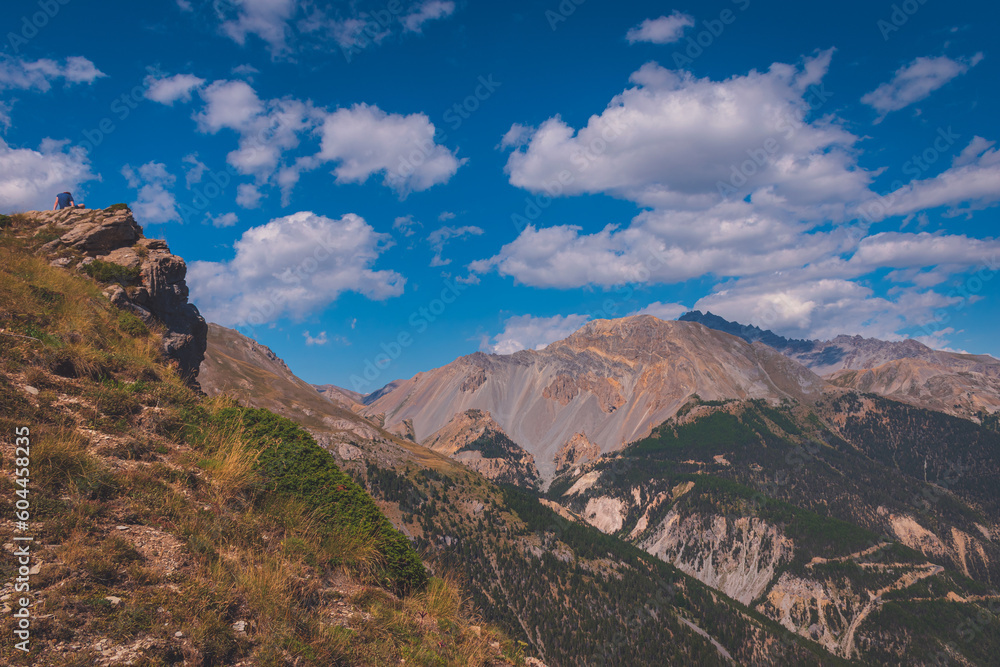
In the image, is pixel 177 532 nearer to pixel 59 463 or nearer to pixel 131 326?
Result: pixel 59 463

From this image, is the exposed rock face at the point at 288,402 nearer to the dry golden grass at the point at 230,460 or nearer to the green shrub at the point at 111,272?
the green shrub at the point at 111,272

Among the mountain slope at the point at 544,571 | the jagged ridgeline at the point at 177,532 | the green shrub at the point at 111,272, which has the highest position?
the green shrub at the point at 111,272

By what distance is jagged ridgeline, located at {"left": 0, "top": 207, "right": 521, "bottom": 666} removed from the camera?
6.99 m

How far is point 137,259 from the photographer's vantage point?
25297 mm

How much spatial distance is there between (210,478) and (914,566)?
275 m

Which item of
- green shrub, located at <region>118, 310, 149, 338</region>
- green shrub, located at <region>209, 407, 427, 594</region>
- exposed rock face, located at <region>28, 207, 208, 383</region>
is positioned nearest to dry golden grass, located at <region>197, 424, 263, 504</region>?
green shrub, located at <region>209, 407, 427, 594</region>

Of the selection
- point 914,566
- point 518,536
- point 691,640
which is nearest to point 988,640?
point 914,566

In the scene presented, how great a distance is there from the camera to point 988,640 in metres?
168

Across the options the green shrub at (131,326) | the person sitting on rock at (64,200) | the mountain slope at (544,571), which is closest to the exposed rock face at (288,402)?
the mountain slope at (544,571)

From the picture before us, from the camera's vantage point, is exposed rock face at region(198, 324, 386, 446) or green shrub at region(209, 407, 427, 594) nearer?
green shrub at region(209, 407, 427, 594)

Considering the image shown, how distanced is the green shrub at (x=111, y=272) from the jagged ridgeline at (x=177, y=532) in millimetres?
4907

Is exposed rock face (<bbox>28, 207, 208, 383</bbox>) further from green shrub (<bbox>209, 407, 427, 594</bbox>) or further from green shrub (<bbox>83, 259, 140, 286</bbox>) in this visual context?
green shrub (<bbox>209, 407, 427, 594</bbox>)

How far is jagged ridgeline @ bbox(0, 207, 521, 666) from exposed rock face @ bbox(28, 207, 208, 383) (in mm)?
7063

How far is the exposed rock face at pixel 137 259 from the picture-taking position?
23.8 meters
